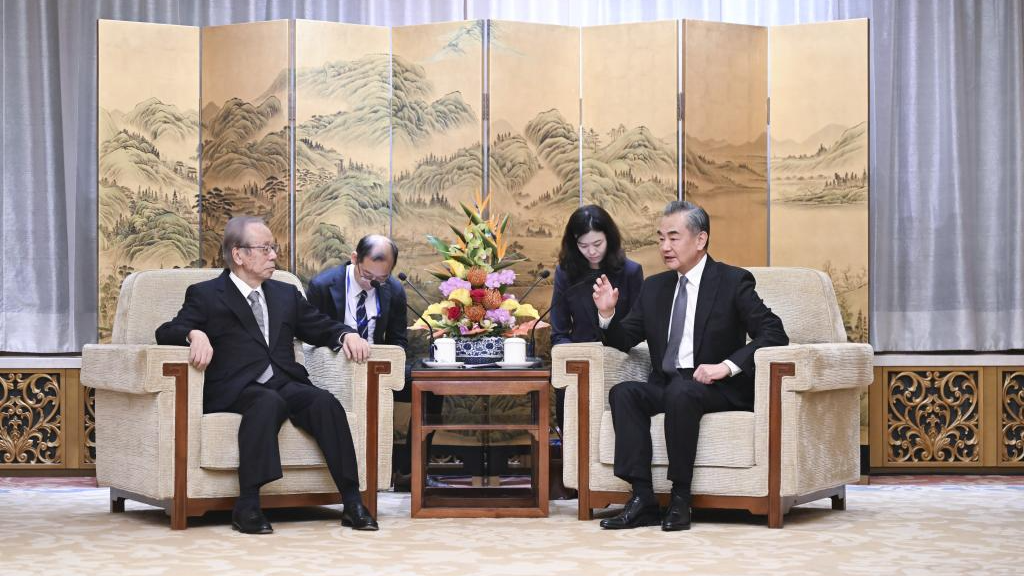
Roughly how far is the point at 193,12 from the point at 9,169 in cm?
116

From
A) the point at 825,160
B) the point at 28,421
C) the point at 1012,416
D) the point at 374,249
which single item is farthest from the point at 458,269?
the point at 1012,416

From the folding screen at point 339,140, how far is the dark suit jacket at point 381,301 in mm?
230

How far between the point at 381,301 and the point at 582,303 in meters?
0.88

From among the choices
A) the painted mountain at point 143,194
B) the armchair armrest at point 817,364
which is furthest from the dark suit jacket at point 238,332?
the armchair armrest at point 817,364

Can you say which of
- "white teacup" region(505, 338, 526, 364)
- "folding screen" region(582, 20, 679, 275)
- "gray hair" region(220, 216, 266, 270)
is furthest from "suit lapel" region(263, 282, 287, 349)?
"folding screen" region(582, 20, 679, 275)

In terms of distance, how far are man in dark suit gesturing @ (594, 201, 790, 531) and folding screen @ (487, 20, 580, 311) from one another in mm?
1082

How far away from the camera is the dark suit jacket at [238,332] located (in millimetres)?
4014

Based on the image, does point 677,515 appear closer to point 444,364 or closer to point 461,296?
point 444,364

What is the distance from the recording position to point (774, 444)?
389 centimetres

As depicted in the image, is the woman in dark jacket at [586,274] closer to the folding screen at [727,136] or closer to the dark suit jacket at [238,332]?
the folding screen at [727,136]

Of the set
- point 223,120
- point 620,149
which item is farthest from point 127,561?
point 620,149

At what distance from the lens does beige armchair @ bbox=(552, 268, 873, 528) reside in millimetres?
3902

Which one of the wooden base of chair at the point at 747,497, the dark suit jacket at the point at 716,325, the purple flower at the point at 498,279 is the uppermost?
the purple flower at the point at 498,279

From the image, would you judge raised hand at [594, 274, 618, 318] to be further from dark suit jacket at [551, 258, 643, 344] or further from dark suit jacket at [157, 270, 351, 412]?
dark suit jacket at [157, 270, 351, 412]
